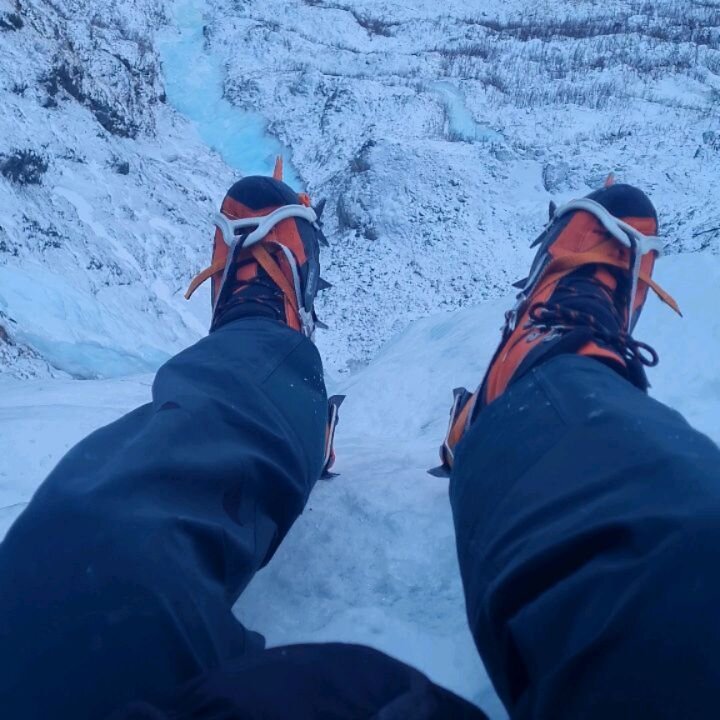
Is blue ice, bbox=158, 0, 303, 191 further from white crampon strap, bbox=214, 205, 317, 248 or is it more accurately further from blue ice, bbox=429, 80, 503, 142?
white crampon strap, bbox=214, 205, 317, 248

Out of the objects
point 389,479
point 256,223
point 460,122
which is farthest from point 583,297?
point 460,122

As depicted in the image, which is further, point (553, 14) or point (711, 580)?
point (553, 14)

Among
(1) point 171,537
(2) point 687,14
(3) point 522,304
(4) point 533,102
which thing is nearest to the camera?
(1) point 171,537

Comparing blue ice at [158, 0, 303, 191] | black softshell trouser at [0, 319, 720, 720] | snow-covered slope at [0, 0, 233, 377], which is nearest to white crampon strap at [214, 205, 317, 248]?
black softshell trouser at [0, 319, 720, 720]

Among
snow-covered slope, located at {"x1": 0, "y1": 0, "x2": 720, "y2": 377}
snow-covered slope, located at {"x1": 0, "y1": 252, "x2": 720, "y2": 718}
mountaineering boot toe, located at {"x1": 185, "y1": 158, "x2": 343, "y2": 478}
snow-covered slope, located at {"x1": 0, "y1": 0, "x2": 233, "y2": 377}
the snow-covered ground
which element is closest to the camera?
snow-covered slope, located at {"x1": 0, "y1": 252, "x2": 720, "y2": 718}

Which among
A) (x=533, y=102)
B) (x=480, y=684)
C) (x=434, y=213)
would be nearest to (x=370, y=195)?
(x=434, y=213)

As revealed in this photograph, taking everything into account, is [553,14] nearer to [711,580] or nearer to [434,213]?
[434,213]
